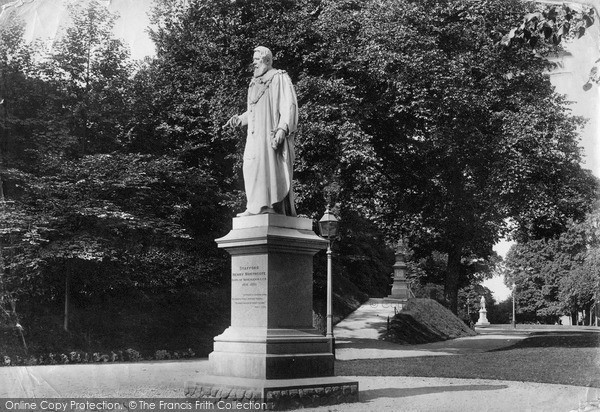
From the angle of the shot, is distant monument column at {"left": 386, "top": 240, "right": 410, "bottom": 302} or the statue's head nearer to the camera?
the statue's head

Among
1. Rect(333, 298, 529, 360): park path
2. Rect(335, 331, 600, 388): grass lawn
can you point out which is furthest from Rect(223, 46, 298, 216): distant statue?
Rect(333, 298, 529, 360): park path

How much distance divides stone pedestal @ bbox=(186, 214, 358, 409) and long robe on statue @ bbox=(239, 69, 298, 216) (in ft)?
1.27

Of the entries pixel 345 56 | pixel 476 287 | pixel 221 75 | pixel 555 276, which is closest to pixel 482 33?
pixel 345 56

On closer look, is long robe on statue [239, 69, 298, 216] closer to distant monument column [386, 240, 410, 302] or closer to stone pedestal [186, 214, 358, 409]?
stone pedestal [186, 214, 358, 409]

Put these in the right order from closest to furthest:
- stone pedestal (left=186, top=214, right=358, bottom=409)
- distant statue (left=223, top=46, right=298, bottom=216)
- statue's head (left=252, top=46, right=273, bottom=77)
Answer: stone pedestal (left=186, top=214, right=358, bottom=409) → distant statue (left=223, top=46, right=298, bottom=216) → statue's head (left=252, top=46, right=273, bottom=77)

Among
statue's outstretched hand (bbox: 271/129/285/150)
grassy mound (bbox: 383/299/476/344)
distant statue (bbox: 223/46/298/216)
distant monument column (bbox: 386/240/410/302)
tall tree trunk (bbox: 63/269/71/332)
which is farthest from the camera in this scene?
distant monument column (bbox: 386/240/410/302)

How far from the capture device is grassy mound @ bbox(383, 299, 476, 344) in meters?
30.7

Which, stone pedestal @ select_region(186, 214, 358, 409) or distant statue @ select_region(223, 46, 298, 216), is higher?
distant statue @ select_region(223, 46, 298, 216)

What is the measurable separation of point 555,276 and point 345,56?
48.3 meters

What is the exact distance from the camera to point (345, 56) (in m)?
22.6

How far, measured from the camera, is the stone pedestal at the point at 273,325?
10.1 meters

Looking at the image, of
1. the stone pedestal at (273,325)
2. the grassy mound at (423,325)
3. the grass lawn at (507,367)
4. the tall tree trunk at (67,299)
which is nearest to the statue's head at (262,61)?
the stone pedestal at (273,325)

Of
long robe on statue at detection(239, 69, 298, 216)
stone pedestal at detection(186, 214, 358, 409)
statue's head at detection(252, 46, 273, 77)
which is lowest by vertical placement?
stone pedestal at detection(186, 214, 358, 409)

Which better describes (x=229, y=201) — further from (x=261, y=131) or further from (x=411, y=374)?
(x=261, y=131)
